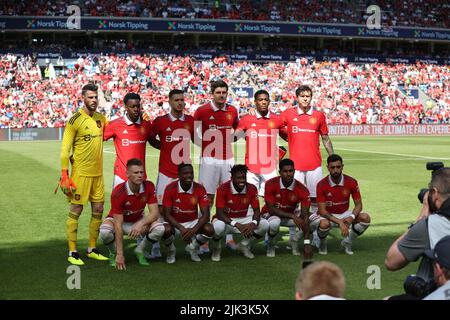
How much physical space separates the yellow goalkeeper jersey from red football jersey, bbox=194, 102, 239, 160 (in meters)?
1.73

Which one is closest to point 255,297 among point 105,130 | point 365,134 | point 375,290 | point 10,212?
point 375,290

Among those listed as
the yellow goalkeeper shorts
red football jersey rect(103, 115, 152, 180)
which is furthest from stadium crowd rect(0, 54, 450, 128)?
the yellow goalkeeper shorts

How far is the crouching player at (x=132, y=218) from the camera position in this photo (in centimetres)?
856

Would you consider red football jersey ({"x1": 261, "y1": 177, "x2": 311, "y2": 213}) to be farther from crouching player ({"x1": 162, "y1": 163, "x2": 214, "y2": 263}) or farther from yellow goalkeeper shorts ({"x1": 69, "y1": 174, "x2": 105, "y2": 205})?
yellow goalkeeper shorts ({"x1": 69, "y1": 174, "x2": 105, "y2": 205})

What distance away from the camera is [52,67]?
5375 centimetres

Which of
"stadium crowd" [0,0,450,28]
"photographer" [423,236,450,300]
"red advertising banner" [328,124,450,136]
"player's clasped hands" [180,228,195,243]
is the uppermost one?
"stadium crowd" [0,0,450,28]

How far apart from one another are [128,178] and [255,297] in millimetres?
2635

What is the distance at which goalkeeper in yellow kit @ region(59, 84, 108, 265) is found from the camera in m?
9.04

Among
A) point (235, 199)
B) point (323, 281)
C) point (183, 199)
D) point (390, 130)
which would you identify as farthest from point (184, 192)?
point (390, 130)

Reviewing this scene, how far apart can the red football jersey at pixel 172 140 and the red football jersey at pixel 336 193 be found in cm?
207

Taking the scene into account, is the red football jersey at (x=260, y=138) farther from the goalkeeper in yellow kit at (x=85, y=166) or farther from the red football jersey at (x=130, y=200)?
the goalkeeper in yellow kit at (x=85, y=166)

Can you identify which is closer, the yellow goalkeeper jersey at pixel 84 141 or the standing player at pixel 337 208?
the yellow goalkeeper jersey at pixel 84 141

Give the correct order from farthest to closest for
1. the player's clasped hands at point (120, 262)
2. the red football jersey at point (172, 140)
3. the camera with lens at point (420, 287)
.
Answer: the red football jersey at point (172, 140)
the player's clasped hands at point (120, 262)
the camera with lens at point (420, 287)

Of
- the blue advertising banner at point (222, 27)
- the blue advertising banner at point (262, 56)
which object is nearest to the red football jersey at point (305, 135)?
the blue advertising banner at point (262, 56)
